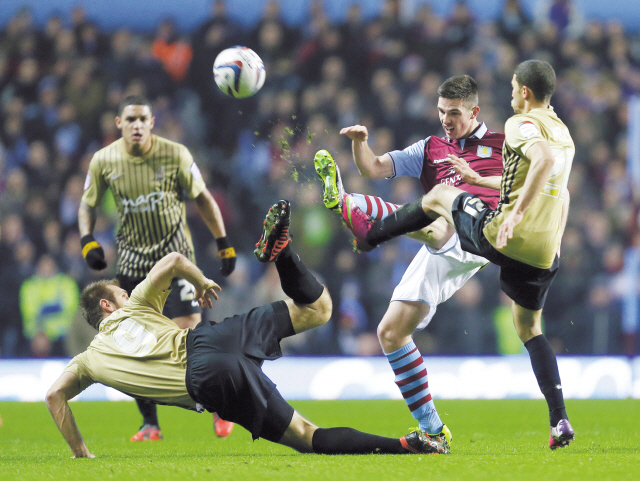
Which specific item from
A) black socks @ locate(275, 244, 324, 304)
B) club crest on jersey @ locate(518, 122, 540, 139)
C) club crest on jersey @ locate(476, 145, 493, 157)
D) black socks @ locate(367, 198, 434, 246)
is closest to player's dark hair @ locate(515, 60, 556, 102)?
club crest on jersey @ locate(518, 122, 540, 139)

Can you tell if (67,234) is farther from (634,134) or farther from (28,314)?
(634,134)

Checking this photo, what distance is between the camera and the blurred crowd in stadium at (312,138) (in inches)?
378

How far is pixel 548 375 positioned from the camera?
4.25m

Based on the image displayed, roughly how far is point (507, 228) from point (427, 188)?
4.68ft

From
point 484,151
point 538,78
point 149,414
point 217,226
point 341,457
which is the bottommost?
point 149,414

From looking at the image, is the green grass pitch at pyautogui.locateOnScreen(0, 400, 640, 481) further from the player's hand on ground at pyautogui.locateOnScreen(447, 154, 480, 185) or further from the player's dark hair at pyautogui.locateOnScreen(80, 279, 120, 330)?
the player's hand on ground at pyautogui.locateOnScreen(447, 154, 480, 185)

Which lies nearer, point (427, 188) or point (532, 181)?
point (532, 181)

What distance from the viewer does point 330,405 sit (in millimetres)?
8070

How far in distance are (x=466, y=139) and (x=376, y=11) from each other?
8211 mm

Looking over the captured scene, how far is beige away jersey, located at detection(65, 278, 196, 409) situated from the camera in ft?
12.7

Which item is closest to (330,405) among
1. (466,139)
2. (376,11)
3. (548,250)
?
(466,139)

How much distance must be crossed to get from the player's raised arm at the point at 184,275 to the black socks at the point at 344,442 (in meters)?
0.88

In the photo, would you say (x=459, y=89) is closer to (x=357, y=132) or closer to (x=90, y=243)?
(x=357, y=132)

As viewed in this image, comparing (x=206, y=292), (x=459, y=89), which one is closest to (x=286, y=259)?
(x=206, y=292)
